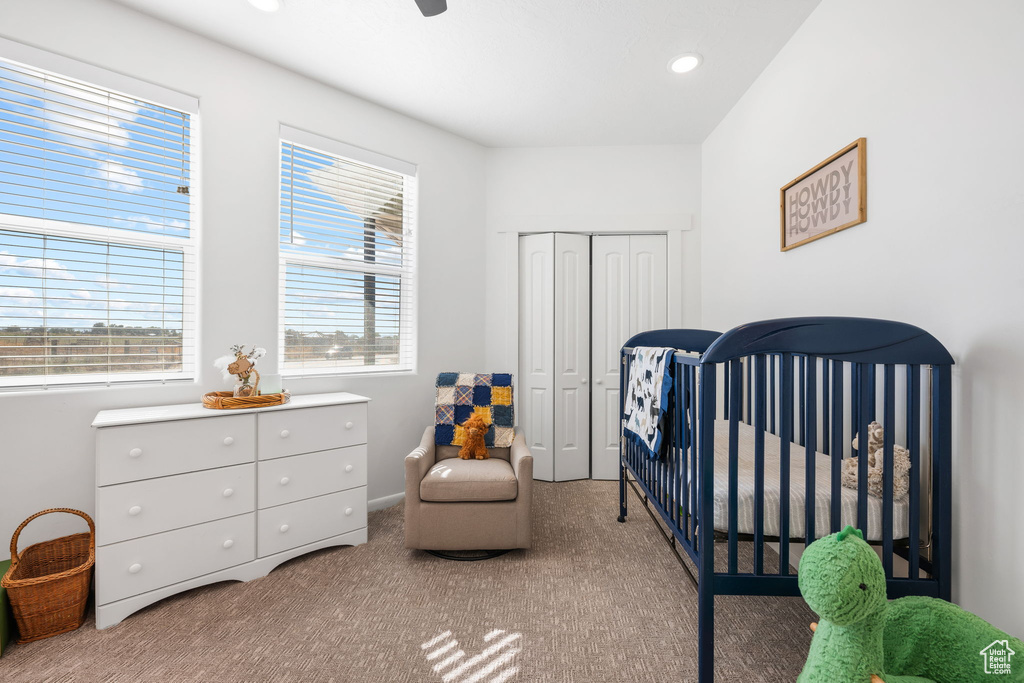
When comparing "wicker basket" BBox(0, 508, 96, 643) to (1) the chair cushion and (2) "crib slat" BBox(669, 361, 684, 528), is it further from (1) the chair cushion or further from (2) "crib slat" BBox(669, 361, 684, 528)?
(2) "crib slat" BBox(669, 361, 684, 528)

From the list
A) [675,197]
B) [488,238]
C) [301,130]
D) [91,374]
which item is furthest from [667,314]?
[91,374]

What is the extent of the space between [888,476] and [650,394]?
76 centimetres

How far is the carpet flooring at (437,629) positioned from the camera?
1429mm

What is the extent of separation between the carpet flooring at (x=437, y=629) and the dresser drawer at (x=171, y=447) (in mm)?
564

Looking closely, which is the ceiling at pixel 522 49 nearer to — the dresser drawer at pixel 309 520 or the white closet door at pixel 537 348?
the white closet door at pixel 537 348

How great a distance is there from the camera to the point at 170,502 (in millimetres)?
1767

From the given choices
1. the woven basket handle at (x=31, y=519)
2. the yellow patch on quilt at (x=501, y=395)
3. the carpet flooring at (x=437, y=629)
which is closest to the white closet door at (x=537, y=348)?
the yellow patch on quilt at (x=501, y=395)

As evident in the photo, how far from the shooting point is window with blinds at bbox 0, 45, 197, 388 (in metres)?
1.75

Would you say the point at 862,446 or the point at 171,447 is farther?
the point at 171,447

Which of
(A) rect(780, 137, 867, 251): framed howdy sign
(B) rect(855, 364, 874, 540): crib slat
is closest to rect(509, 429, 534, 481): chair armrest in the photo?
(B) rect(855, 364, 874, 540): crib slat

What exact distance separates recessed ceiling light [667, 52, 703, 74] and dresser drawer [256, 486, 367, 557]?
281cm

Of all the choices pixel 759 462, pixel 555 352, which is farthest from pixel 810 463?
pixel 555 352

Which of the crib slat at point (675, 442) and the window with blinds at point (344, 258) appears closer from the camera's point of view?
the crib slat at point (675, 442)

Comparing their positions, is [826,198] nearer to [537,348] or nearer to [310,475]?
[537,348]
